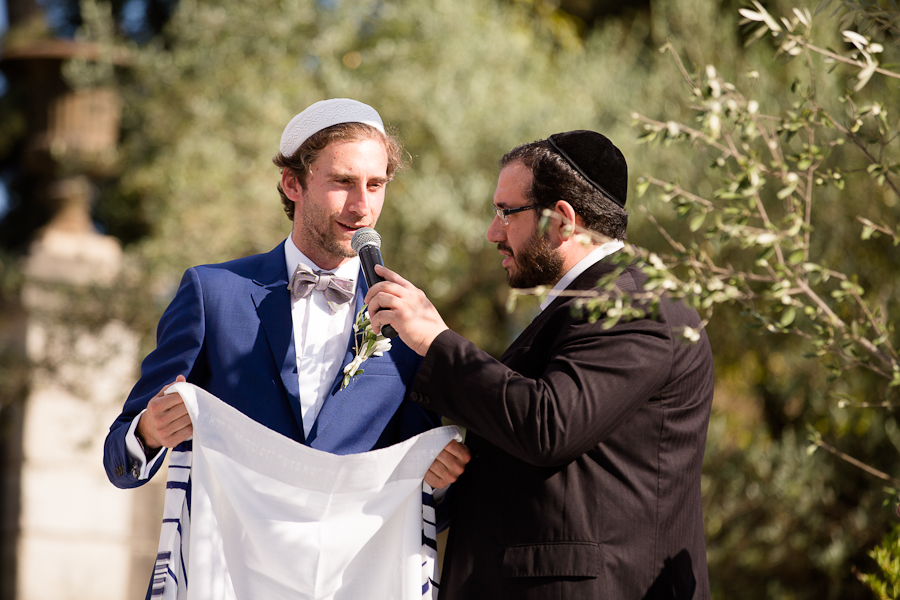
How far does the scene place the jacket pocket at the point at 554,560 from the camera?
2422 millimetres

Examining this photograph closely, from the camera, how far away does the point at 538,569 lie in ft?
8.04

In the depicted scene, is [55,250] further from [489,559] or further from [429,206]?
[489,559]

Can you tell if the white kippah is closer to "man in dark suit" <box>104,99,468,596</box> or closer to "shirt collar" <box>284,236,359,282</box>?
"man in dark suit" <box>104,99,468,596</box>

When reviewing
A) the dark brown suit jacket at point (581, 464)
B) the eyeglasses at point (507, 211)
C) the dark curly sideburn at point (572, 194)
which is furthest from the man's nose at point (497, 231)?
the dark brown suit jacket at point (581, 464)

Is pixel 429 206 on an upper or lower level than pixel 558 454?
upper

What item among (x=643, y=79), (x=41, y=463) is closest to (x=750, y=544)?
(x=643, y=79)

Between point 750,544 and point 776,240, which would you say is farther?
point 750,544

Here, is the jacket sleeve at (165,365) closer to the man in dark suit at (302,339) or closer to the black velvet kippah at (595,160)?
the man in dark suit at (302,339)

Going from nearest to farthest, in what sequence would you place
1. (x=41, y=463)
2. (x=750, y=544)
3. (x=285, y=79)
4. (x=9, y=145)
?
(x=750, y=544), (x=285, y=79), (x=41, y=463), (x=9, y=145)

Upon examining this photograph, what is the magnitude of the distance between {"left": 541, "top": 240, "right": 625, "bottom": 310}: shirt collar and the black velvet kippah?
160 mm

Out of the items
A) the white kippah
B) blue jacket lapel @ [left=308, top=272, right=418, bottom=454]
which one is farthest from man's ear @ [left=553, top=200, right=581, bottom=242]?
the white kippah

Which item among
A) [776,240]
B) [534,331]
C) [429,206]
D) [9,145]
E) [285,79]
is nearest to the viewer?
[776,240]

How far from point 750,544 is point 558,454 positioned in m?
4.88

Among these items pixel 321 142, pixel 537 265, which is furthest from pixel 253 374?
pixel 537 265
